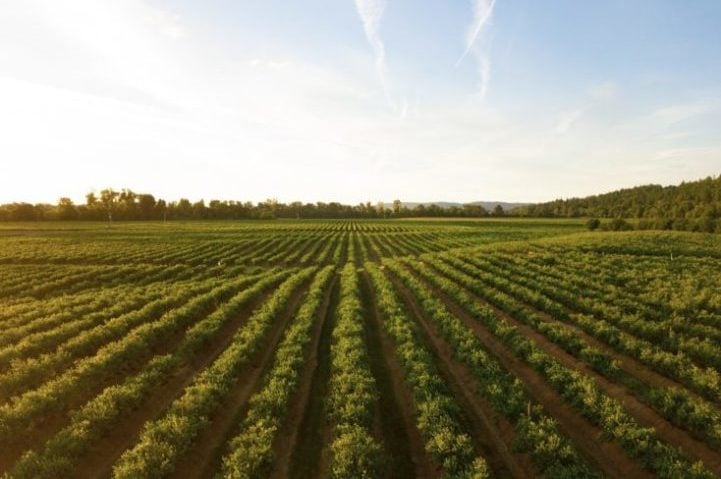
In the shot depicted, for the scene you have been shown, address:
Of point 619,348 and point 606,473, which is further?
point 619,348

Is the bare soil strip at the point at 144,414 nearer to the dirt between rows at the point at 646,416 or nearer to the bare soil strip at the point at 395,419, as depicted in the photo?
the bare soil strip at the point at 395,419

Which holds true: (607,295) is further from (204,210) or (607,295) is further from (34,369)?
(204,210)

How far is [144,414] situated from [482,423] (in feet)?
35.3

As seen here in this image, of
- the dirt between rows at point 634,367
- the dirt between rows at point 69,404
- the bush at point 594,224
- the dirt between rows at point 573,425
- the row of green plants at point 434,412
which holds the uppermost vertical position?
the bush at point 594,224

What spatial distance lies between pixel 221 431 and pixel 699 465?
12422mm

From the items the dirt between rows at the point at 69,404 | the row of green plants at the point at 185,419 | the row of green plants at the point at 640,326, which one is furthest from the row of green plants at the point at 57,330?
the row of green plants at the point at 640,326

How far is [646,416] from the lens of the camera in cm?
1241

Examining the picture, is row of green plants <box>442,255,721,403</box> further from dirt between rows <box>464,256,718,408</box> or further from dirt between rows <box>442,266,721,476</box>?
dirt between rows <box>442,266,721,476</box>

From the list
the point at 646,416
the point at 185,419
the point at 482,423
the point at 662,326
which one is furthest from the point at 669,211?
the point at 185,419

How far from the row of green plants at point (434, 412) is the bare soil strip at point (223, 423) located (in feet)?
18.3

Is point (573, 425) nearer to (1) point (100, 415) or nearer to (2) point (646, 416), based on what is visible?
(2) point (646, 416)

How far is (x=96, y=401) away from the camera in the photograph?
1221cm

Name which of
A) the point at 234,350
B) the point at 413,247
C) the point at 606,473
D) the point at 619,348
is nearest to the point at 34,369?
the point at 234,350

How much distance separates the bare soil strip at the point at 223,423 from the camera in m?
10.2
